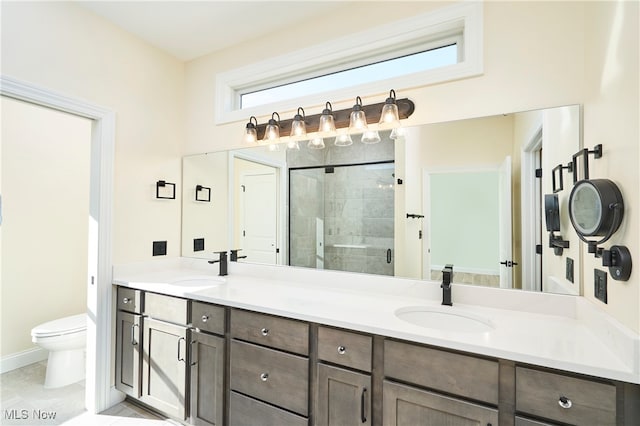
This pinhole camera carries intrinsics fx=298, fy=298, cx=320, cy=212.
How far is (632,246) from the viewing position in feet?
3.18

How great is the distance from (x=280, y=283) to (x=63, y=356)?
193 centimetres

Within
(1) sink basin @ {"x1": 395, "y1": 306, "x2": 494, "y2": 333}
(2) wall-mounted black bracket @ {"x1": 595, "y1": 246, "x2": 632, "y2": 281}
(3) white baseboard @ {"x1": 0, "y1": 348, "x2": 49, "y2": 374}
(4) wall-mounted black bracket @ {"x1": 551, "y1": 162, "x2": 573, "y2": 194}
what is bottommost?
(3) white baseboard @ {"x1": 0, "y1": 348, "x2": 49, "y2": 374}

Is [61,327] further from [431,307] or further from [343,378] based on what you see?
[431,307]

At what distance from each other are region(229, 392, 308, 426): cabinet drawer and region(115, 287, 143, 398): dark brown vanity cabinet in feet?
2.80

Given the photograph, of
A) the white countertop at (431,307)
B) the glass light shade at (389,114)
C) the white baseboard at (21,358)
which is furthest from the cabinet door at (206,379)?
the white baseboard at (21,358)

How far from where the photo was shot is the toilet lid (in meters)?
2.31

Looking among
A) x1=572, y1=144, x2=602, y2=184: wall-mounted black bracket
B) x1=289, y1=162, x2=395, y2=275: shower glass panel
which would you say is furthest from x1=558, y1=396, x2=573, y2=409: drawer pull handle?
x1=289, y1=162, x2=395, y2=275: shower glass panel

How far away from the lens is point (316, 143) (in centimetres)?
210

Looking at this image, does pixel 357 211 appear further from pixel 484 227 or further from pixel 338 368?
pixel 338 368

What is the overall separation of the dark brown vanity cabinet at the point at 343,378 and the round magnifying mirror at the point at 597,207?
0.96 m

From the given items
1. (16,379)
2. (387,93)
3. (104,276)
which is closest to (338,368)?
(387,93)

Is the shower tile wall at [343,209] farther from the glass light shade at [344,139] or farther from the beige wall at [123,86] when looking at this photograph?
the beige wall at [123,86]

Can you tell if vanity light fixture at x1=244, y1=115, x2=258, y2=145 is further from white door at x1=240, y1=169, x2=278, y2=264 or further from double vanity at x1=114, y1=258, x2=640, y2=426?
double vanity at x1=114, y1=258, x2=640, y2=426

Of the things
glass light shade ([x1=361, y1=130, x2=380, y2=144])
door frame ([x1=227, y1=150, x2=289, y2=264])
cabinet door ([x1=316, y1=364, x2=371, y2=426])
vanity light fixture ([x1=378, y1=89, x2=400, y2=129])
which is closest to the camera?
cabinet door ([x1=316, y1=364, x2=371, y2=426])
